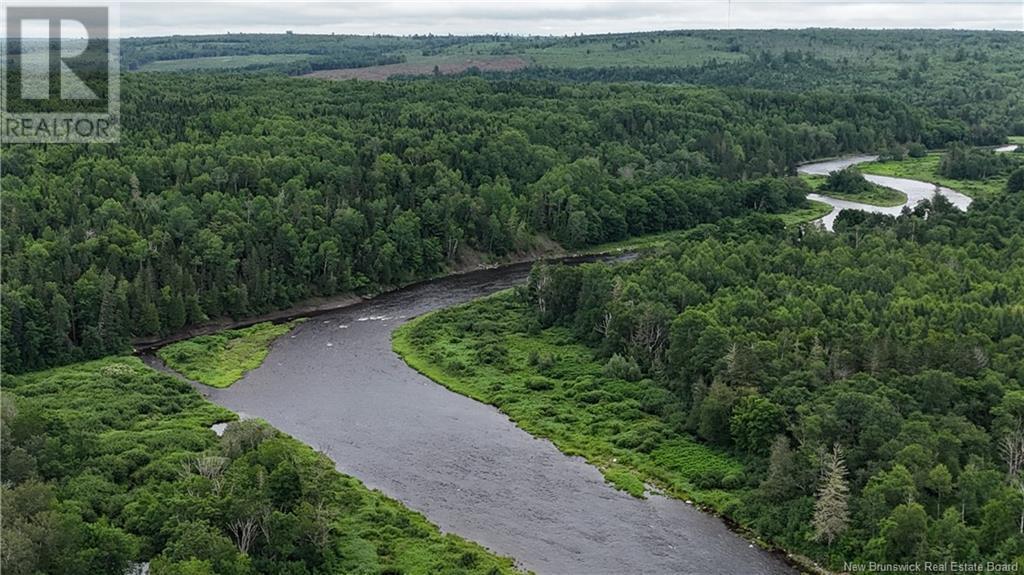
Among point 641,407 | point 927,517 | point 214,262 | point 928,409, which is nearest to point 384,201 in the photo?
point 214,262

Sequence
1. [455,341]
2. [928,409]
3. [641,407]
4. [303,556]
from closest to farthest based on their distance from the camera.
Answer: [303,556]
[928,409]
[641,407]
[455,341]

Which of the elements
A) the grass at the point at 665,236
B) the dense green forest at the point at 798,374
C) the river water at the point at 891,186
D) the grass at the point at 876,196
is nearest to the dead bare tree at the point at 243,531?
the dense green forest at the point at 798,374

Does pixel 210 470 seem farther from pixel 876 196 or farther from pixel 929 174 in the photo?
pixel 929 174

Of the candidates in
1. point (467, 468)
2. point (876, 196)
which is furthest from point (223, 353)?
point (876, 196)

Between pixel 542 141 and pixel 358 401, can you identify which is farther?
pixel 542 141

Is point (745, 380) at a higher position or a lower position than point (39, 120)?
lower

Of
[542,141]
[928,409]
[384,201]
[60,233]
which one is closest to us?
[928,409]

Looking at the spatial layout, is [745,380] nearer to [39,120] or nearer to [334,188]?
[334,188]
